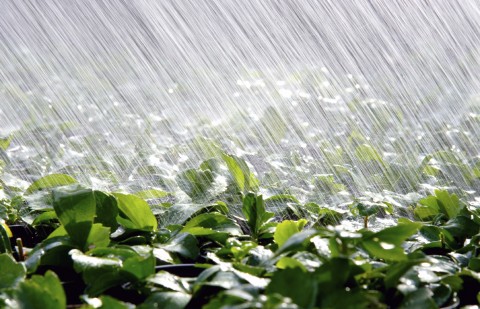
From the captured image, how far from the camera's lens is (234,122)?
2.26 meters

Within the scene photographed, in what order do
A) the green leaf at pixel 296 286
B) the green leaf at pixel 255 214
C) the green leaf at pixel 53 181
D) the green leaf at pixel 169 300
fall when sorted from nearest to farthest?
the green leaf at pixel 296 286, the green leaf at pixel 169 300, the green leaf at pixel 255 214, the green leaf at pixel 53 181

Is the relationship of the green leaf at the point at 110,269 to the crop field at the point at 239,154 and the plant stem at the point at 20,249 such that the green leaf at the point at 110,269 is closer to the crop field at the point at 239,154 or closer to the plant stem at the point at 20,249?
the crop field at the point at 239,154

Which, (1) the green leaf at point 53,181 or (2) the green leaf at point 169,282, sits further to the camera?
(1) the green leaf at point 53,181

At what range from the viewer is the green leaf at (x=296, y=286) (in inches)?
29.8

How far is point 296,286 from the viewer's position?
30.6 inches

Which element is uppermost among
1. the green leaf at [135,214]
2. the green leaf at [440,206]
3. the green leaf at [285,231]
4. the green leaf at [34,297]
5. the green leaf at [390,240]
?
the green leaf at [34,297]

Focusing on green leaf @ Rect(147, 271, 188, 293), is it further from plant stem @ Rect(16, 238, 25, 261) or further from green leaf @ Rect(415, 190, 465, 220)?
green leaf @ Rect(415, 190, 465, 220)

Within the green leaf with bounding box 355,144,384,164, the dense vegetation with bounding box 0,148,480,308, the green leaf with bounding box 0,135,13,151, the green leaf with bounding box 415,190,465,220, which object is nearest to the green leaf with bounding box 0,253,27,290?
the dense vegetation with bounding box 0,148,480,308

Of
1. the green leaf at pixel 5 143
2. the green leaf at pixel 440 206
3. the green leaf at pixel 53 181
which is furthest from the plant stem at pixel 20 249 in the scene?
the green leaf at pixel 5 143

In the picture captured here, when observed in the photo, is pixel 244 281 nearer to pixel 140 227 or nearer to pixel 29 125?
pixel 140 227

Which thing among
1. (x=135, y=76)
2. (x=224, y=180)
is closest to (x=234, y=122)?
(x=135, y=76)

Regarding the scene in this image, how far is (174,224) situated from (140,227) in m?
0.09

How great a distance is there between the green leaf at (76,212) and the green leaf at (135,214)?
119 millimetres

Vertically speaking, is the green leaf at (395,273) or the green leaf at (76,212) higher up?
the green leaf at (76,212)
